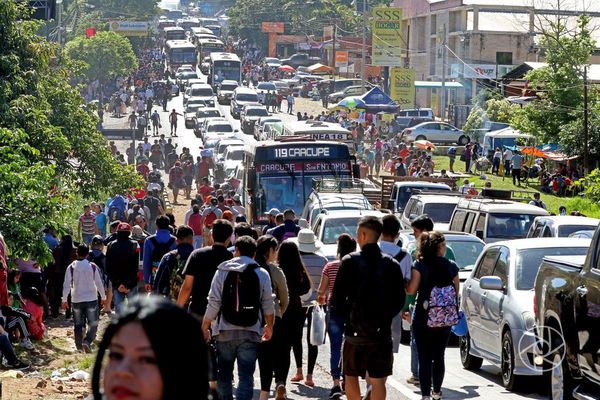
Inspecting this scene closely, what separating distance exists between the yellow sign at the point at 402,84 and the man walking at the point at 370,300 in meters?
56.2

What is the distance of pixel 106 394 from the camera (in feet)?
10.2

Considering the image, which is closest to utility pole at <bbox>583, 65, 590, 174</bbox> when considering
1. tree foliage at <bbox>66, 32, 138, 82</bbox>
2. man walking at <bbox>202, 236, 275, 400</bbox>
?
man walking at <bbox>202, 236, 275, 400</bbox>

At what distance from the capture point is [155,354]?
3014 mm

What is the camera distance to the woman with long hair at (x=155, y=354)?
9.91 feet

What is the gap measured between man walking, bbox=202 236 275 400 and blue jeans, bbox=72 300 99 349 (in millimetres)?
6802

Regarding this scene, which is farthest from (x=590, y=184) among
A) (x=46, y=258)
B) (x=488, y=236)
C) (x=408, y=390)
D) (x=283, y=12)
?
(x=283, y=12)

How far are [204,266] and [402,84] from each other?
2203 inches

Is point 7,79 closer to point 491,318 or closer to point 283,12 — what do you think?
point 491,318

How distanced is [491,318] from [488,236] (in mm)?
8639

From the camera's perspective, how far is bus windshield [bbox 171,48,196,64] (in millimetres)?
112312

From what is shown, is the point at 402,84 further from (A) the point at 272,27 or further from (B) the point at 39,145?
(A) the point at 272,27

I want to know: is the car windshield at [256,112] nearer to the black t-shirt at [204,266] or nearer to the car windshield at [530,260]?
the car windshield at [530,260]

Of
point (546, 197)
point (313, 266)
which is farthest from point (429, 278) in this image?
point (546, 197)

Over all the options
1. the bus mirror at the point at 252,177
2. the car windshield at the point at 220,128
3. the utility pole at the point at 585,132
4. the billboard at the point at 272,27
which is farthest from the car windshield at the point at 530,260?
the billboard at the point at 272,27
